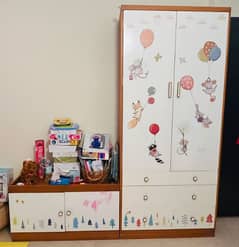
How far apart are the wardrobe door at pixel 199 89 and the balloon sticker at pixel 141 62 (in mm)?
219

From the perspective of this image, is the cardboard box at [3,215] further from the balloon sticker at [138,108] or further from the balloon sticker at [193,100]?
the balloon sticker at [193,100]

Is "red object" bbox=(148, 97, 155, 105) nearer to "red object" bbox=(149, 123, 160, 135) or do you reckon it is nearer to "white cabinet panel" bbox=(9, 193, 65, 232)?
"red object" bbox=(149, 123, 160, 135)

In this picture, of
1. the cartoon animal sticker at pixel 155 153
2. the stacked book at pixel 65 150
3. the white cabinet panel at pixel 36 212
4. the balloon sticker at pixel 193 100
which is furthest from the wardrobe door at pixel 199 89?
the white cabinet panel at pixel 36 212

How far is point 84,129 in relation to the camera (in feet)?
8.86

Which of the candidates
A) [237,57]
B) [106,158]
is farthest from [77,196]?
[237,57]

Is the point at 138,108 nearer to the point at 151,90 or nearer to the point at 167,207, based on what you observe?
the point at 151,90

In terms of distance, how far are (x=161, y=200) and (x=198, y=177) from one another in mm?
367

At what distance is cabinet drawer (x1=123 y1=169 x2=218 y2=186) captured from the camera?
2316 mm

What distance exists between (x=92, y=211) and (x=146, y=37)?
4.89 feet

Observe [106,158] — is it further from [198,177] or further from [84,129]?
[198,177]

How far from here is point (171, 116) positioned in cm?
227

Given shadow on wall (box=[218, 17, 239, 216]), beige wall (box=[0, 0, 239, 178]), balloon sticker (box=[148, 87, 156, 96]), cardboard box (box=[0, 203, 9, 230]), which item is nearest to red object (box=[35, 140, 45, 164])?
beige wall (box=[0, 0, 239, 178])

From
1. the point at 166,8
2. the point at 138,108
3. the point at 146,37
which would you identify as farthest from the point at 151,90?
the point at 166,8

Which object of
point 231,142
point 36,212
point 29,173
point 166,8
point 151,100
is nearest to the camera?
point 166,8
